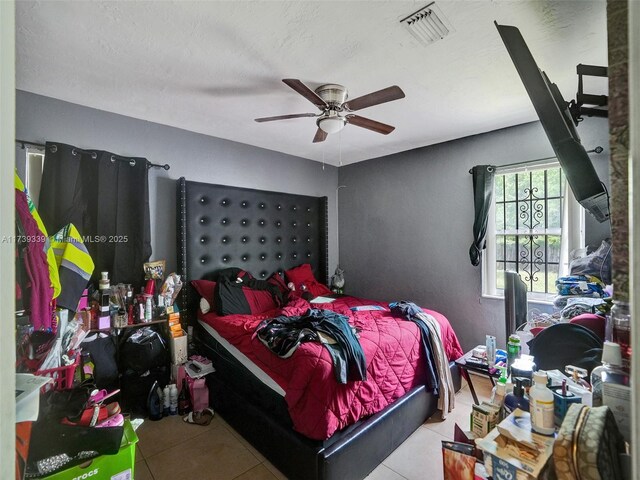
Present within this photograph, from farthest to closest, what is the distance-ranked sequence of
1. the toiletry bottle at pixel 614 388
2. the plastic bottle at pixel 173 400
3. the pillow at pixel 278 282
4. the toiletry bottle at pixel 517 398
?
the pillow at pixel 278 282
the plastic bottle at pixel 173 400
the toiletry bottle at pixel 517 398
the toiletry bottle at pixel 614 388

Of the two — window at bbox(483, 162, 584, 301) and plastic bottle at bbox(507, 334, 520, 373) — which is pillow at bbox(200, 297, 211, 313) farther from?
window at bbox(483, 162, 584, 301)

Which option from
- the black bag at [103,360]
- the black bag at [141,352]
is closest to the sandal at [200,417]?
the black bag at [141,352]

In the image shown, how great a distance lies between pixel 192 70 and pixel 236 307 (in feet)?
5.96

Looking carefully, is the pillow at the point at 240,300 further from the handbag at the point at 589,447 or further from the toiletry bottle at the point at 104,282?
the handbag at the point at 589,447

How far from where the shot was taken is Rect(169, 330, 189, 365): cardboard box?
2.35 meters

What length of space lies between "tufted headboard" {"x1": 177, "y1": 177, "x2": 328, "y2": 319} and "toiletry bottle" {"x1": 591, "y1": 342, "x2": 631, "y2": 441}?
2.69m

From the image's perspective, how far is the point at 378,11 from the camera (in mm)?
1294

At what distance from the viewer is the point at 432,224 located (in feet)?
10.4

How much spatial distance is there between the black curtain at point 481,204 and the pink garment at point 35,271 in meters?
3.20

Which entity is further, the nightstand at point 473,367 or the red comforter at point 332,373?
the nightstand at point 473,367

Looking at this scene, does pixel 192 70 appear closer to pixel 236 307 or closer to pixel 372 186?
pixel 236 307

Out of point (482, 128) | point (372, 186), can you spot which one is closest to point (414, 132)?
point (482, 128)

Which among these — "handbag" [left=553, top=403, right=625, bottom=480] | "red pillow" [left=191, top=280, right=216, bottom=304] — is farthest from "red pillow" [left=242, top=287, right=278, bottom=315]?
"handbag" [left=553, top=403, right=625, bottom=480]

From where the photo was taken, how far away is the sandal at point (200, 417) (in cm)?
214
